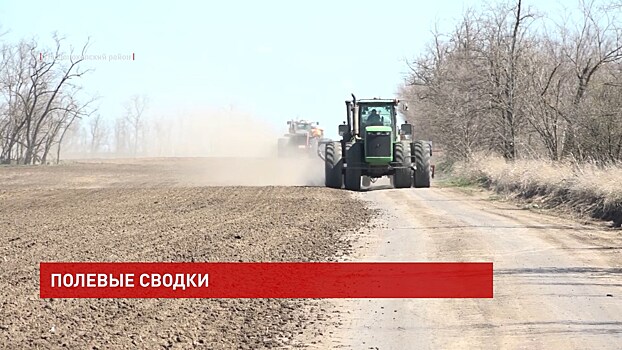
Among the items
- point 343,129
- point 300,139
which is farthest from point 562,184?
point 300,139

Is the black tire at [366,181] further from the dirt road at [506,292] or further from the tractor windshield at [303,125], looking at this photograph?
the tractor windshield at [303,125]

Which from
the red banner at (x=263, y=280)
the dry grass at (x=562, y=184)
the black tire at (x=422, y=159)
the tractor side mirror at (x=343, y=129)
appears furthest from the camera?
the tractor side mirror at (x=343, y=129)

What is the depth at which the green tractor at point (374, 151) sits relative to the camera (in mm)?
30156

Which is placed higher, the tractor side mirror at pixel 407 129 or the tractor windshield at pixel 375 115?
the tractor windshield at pixel 375 115

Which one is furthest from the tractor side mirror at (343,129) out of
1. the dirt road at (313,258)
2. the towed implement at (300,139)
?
the towed implement at (300,139)

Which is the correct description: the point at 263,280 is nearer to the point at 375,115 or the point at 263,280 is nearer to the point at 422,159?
the point at 422,159

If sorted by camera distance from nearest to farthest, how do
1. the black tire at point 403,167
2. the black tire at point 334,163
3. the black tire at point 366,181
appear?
1. the black tire at point 403,167
2. the black tire at point 334,163
3. the black tire at point 366,181

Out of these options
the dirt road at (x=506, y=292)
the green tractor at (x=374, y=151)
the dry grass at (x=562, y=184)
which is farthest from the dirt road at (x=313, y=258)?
the green tractor at (x=374, y=151)

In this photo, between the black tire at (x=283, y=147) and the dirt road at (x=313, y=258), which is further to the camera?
the black tire at (x=283, y=147)

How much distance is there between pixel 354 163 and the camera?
3066cm

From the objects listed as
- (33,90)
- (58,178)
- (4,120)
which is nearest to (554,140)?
(58,178)

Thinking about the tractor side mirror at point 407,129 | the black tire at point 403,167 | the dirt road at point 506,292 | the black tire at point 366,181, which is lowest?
the dirt road at point 506,292

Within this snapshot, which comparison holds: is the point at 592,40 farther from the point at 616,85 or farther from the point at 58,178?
the point at 58,178

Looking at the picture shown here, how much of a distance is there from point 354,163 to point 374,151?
36.1 inches
